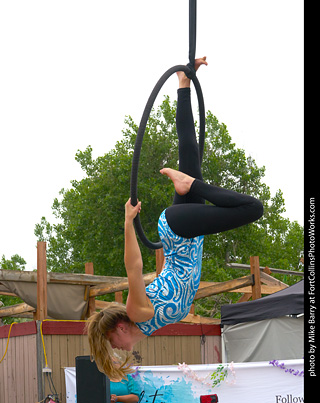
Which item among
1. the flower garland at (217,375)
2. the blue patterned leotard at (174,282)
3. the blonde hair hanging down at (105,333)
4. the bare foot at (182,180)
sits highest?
the bare foot at (182,180)

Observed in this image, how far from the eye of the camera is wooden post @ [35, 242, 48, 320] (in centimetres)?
835

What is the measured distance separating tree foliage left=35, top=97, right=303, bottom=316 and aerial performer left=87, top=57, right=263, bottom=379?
1894 centimetres

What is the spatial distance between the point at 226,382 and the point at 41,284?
2.94 m

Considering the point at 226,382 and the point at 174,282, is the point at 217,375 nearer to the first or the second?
the point at 226,382

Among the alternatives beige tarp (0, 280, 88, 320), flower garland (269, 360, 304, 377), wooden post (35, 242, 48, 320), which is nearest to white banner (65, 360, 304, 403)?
flower garland (269, 360, 304, 377)

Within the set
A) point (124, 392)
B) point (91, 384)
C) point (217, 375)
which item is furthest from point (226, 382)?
point (91, 384)

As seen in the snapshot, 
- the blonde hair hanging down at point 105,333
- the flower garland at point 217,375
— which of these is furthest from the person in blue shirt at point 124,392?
the blonde hair hanging down at point 105,333

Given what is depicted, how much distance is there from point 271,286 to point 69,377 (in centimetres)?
551

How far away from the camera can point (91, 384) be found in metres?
5.97

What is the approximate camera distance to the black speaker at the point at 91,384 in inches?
231

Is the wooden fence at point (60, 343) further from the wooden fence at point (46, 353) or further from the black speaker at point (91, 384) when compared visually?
→ the black speaker at point (91, 384)
